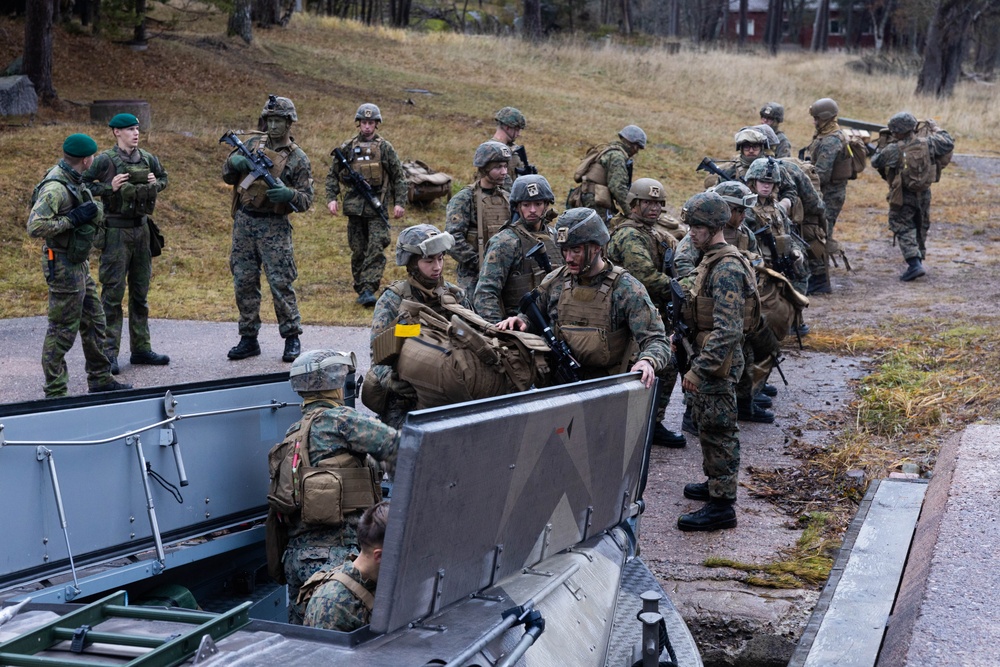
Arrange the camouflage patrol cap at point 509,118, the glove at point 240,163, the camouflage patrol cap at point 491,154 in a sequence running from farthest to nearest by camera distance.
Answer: the camouflage patrol cap at point 509,118 < the glove at point 240,163 < the camouflage patrol cap at point 491,154

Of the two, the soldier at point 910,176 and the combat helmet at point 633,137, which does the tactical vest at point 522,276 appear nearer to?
the combat helmet at point 633,137

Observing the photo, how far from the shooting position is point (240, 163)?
9.64m

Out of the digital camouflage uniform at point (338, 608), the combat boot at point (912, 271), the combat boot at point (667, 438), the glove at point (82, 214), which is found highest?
the glove at point (82, 214)

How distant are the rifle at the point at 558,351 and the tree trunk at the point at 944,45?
105 feet

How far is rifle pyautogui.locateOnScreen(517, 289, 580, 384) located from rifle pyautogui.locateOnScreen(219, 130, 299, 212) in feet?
13.0

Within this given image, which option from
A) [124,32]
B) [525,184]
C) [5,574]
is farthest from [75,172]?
[124,32]

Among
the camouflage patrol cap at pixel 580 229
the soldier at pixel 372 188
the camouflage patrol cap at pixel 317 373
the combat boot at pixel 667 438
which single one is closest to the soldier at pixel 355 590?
the camouflage patrol cap at pixel 317 373

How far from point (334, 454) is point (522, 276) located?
2.80 meters

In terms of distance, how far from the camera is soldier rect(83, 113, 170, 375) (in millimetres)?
9055

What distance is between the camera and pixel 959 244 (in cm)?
1656

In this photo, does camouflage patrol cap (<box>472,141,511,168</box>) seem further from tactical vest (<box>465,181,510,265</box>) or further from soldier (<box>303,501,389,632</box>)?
soldier (<box>303,501,389,632</box>)

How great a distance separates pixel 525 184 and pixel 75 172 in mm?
3509

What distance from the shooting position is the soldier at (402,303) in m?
5.85

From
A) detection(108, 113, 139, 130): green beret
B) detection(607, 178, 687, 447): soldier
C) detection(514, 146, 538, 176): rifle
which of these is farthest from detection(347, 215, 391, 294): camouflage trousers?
detection(607, 178, 687, 447): soldier
